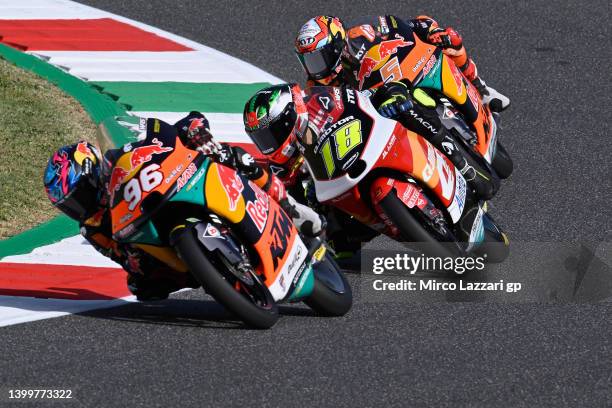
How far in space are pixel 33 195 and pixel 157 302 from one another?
2702 millimetres

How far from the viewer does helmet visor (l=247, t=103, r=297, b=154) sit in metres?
8.78

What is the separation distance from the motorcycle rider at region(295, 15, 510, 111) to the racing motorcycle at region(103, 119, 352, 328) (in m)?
2.89

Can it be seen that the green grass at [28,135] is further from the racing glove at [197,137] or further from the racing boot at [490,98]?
the racing boot at [490,98]

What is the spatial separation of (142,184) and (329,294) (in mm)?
1384

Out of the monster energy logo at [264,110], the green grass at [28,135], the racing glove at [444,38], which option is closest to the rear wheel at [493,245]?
the monster energy logo at [264,110]

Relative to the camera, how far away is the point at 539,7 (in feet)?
53.6

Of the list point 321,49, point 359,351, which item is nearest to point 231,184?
point 359,351

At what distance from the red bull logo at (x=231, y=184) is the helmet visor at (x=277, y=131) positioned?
795mm

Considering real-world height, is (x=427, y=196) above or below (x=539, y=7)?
above

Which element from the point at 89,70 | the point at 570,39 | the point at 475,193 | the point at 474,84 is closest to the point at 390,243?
the point at 475,193

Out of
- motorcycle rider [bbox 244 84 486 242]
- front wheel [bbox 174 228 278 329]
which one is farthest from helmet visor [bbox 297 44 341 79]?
front wheel [bbox 174 228 278 329]

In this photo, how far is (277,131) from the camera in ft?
29.0

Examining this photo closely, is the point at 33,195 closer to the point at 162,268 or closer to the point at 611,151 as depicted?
the point at 162,268

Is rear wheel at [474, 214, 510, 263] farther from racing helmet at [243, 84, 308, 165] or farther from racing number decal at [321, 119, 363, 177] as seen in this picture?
racing helmet at [243, 84, 308, 165]
